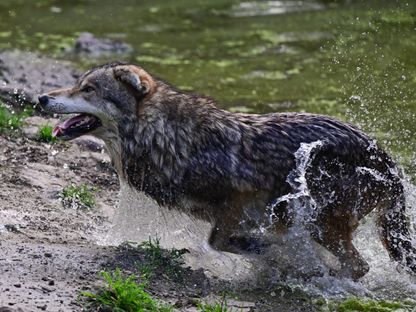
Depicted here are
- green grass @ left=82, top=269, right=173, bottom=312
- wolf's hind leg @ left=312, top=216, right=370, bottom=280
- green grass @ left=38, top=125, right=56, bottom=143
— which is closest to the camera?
green grass @ left=82, top=269, right=173, bottom=312

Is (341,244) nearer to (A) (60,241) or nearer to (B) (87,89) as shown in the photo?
(A) (60,241)

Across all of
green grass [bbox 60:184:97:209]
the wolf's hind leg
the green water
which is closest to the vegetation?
green grass [bbox 60:184:97:209]

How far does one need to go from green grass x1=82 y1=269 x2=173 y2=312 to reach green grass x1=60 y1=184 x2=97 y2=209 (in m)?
2.49

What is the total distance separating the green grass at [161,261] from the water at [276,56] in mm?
291

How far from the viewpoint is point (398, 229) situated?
7.52 meters

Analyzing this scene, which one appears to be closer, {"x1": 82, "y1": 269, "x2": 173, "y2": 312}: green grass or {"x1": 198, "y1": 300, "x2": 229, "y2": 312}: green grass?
{"x1": 82, "y1": 269, "x2": 173, "y2": 312}: green grass

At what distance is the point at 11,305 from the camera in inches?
Result: 218

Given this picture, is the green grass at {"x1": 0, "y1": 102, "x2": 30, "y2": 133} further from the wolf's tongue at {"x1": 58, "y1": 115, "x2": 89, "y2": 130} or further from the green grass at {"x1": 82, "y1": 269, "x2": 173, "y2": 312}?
the green grass at {"x1": 82, "y1": 269, "x2": 173, "y2": 312}

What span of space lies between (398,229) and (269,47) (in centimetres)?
848

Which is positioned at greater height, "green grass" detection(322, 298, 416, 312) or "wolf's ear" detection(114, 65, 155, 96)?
"wolf's ear" detection(114, 65, 155, 96)

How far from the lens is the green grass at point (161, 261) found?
664cm

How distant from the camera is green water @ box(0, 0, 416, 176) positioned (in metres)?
12.2

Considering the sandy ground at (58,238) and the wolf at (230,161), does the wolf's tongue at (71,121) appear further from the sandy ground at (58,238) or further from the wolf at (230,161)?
the sandy ground at (58,238)

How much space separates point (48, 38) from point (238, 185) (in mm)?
9799
